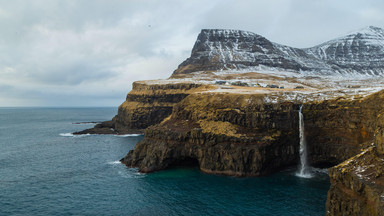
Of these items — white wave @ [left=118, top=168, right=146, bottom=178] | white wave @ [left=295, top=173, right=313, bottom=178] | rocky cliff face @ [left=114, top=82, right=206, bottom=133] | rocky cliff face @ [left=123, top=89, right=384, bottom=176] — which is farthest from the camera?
rocky cliff face @ [left=114, top=82, right=206, bottom=133]

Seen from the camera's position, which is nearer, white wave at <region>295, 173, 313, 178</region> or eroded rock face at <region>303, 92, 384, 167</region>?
eroded rock face at <region>303, 92, 384, 167</region>

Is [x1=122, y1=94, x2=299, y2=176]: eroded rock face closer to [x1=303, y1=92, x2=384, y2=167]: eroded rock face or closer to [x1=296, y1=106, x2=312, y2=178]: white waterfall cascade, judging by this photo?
[x1=296, y1=106, x2=312, y2=178]: white waterfall cascade

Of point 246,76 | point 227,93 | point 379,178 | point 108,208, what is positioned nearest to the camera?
point 379,178

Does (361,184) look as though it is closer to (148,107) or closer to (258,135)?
(258,135)

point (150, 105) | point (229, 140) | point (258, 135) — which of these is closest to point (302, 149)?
point (258, 135)

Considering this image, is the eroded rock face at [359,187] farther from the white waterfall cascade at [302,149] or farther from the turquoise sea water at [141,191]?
the white waterfall cascade at [302,149]

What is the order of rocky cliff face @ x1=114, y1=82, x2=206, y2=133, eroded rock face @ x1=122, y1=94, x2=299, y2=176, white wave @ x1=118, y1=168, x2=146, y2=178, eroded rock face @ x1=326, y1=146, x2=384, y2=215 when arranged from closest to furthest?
eroded rock face @ x1=326, y1=146, x2=384, y2=215, eroded rock face @ x1=122, y1=94, x2=299, y2=176, white wave @ x1=118, y1=168, x2=146, y2=178, rocky cliff face @ x1=114, y1=82, x2=206, y2=133

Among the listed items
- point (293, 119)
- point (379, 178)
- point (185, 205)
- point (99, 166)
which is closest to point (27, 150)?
point (99, 166)

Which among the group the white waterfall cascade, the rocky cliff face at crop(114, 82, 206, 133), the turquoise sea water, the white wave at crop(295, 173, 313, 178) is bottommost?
the turquoise sea water

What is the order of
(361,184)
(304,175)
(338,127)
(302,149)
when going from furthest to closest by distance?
(302,149) → (338,127) → (304,175) → (361,184)

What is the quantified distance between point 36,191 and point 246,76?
427ft

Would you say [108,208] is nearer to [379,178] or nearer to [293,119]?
[379,178]

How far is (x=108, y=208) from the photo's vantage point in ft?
133

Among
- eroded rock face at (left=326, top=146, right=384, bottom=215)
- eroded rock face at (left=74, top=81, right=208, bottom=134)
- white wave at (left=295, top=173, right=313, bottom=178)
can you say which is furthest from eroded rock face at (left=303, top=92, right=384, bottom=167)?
eroded rock face at (left=74, top=81, right=208, bottom=134)
